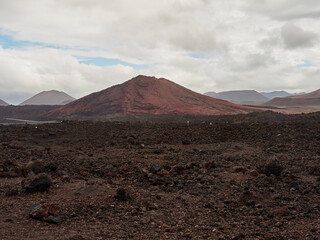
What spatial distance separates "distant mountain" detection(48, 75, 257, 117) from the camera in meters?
52.8

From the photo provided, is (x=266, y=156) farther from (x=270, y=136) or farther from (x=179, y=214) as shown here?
(x=179, y=214)

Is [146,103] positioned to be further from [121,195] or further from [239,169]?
[121,195]

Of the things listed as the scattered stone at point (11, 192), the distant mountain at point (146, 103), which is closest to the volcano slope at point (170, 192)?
the scattered stone at point (11, 192)

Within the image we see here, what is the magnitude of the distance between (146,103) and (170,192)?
50.1m

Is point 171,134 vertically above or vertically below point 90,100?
below

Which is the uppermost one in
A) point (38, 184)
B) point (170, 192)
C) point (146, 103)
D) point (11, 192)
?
point (146, 103)

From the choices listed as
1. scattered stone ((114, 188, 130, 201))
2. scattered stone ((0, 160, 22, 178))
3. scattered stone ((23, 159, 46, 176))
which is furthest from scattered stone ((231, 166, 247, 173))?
scattered stone ((0, 160, 22, 178))

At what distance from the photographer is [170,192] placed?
6715mm

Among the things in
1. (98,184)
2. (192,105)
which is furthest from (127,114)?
(98,184)

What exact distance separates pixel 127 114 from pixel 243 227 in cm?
4730

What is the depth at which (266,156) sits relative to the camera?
9789 millimetres

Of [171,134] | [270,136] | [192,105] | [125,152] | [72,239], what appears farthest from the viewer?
[192,105]

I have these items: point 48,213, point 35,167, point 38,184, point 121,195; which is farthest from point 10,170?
point 121,195

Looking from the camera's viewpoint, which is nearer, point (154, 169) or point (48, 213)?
point (48, 213)
